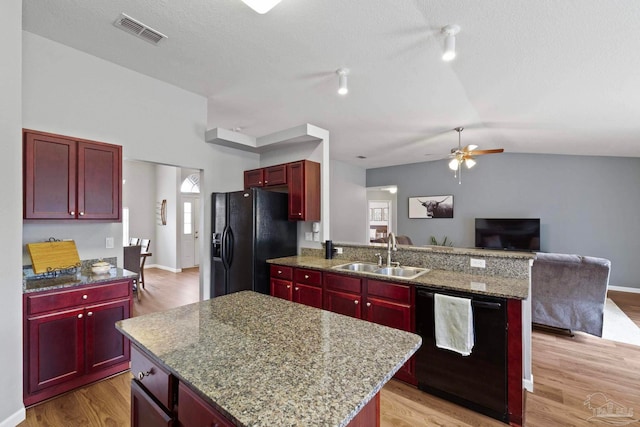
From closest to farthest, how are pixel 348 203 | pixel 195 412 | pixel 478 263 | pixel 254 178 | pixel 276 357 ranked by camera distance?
1. pixel 195 412
2. pixel 276 357
3. pixel 478 263
4. pixel 254 178
5. pixel 348 203

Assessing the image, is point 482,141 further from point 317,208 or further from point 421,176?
point 317,208

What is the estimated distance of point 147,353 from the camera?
118cm

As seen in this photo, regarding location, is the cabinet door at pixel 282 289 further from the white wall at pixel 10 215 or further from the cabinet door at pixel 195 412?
the cabinet door at pixel 195 412

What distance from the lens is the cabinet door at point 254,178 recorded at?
13.4 feet

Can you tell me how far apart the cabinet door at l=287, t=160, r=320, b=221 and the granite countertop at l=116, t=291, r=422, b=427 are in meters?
2.12

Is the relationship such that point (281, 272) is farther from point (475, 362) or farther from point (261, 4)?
point (261, 4)

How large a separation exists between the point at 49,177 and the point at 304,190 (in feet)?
7.89

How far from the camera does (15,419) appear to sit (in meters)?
1.92

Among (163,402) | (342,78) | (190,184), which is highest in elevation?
(342,78)

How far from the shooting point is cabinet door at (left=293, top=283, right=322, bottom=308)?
9.88 ft

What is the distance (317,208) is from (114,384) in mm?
2674

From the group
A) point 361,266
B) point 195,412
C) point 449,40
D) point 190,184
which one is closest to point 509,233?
point 361,266

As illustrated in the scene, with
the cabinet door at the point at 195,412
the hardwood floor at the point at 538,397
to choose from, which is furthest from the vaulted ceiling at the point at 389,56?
the hardwood floor at the point at 538,397

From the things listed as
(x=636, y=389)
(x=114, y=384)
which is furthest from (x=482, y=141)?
(x=114, y=384)
